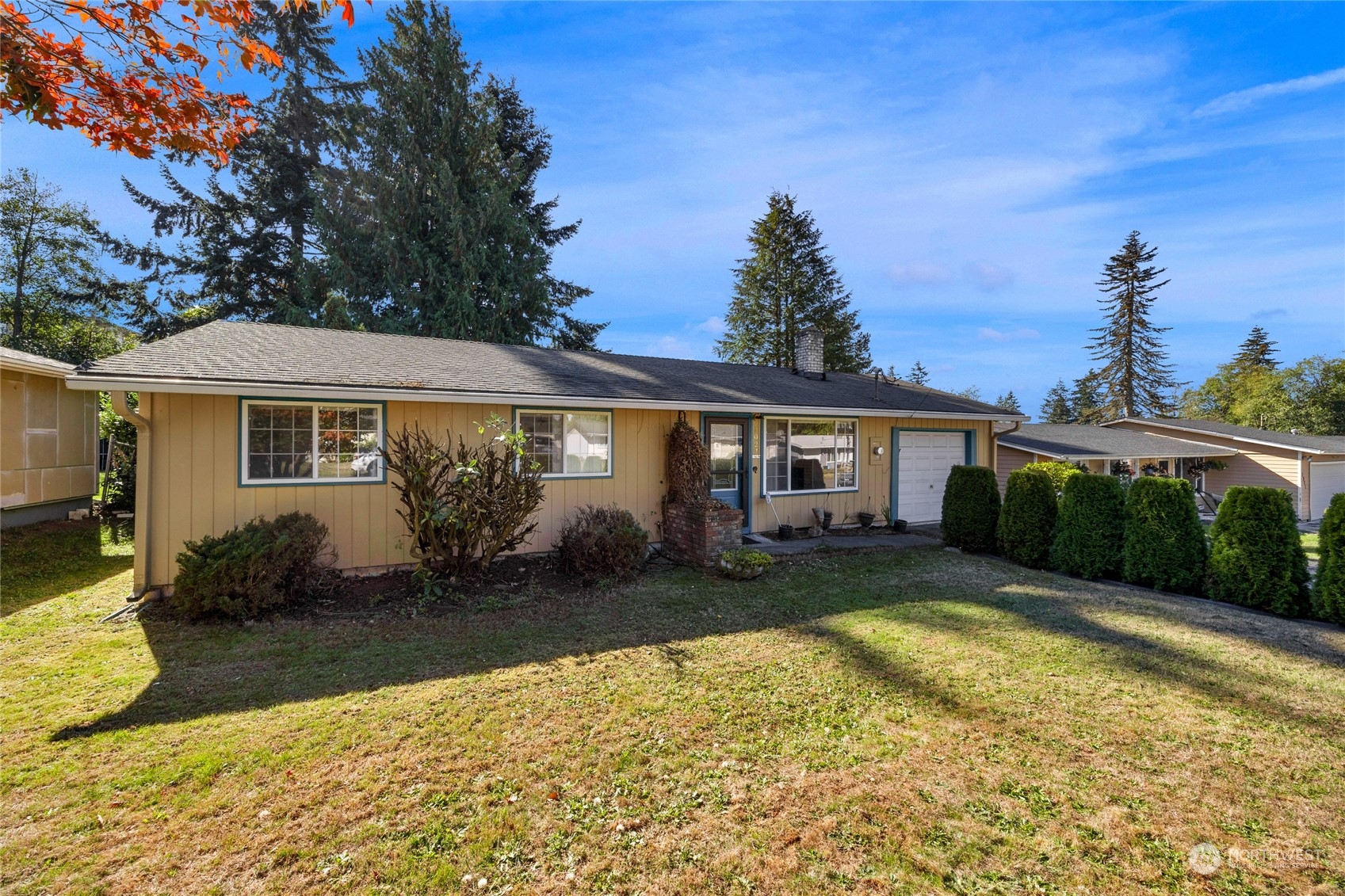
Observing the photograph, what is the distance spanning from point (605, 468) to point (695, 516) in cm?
151

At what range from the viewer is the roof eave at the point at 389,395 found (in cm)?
529

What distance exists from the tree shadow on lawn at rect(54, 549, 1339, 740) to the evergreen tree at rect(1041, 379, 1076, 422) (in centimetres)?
4934

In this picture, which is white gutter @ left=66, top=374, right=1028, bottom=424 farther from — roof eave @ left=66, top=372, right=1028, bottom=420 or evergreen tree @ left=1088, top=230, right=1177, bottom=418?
evergreen tree @ left=1088, top=230, right=1177, bottom=418

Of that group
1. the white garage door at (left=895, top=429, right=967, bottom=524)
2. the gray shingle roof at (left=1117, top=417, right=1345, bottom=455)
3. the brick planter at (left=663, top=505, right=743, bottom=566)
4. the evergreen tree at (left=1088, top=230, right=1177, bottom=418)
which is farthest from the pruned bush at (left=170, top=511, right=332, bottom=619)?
the evergreen tree at (left=1088, top=230, right=1177, bottom=418)

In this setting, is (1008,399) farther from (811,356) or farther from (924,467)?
(924,467)

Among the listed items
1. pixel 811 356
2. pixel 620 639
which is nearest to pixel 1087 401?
pixel 811 356

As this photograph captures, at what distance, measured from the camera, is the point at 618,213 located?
1333cm

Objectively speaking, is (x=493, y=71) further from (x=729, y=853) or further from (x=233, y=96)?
(x=729, y=853)

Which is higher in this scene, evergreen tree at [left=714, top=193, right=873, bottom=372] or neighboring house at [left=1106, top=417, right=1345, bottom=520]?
evergreen tree at [left=714, top=193, right=873, bottom=372]

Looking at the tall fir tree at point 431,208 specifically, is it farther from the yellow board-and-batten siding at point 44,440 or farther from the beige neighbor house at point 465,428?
the beige neighbor house at point 465,428

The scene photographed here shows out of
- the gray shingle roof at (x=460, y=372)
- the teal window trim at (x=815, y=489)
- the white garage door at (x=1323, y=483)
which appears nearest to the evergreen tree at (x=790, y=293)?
A: the gray shingle roof at (x=460, y=372)

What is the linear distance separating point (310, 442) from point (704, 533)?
16.3ft

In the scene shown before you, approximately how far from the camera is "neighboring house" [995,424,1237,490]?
1723 cm

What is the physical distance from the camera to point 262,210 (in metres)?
18.5
